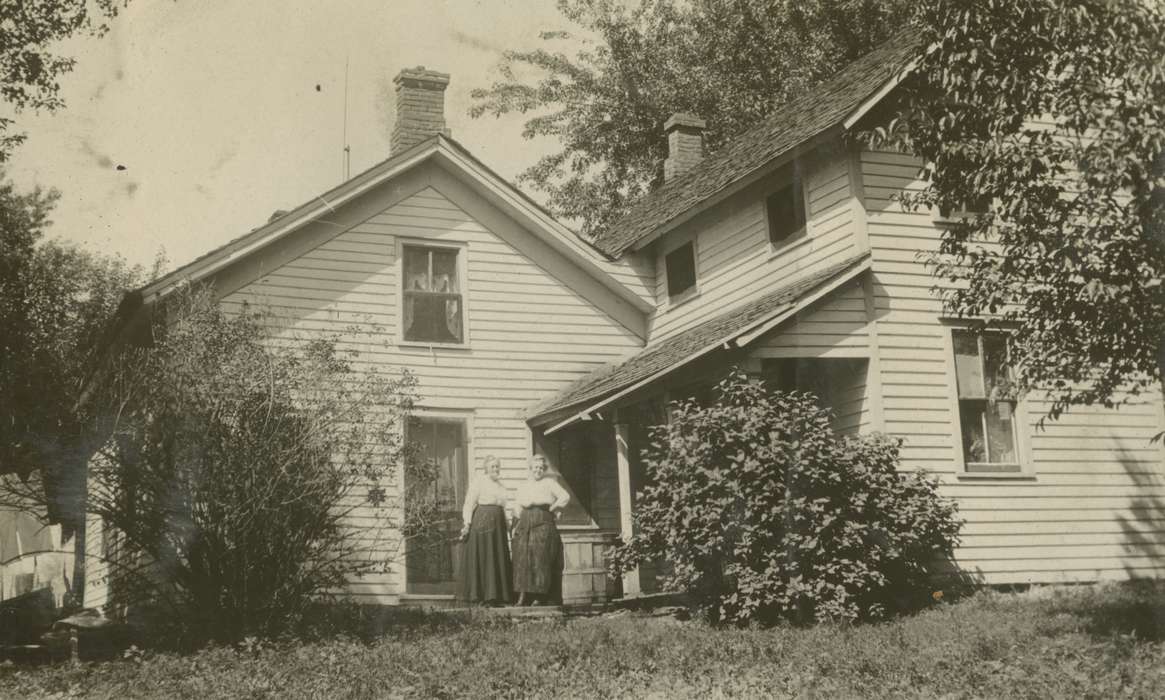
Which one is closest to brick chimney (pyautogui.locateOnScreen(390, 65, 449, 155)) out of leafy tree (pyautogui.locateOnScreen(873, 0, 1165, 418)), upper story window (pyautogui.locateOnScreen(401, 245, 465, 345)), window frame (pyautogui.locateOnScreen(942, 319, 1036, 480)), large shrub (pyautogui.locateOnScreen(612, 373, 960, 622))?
upper story window (pyautogui.locateOnScreen(401, 245, 465, 345))

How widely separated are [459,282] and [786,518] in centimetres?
744

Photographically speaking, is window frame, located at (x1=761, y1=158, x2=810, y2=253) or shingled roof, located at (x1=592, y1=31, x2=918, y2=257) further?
window frame, located at (x1=761, y1=158, x2=810, y2=253)

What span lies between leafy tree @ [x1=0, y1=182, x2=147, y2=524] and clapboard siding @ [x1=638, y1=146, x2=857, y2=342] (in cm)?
888

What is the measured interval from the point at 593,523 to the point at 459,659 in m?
7.45

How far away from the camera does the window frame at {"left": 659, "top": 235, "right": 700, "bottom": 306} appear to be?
18234 mm

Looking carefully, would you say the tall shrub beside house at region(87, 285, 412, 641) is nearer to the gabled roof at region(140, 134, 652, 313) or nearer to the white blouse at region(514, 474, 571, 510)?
the white blouse at region(514, 474, 571, 510)

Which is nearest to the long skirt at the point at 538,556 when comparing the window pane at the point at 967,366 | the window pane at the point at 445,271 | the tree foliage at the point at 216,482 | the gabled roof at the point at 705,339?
the gabled roof at the point at 705,339

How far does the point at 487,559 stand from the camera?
14000 mm

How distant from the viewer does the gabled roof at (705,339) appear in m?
13.6

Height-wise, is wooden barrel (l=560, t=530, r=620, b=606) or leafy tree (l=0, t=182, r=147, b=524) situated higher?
leafy tree (l=0, t=182, r=147, b=524)

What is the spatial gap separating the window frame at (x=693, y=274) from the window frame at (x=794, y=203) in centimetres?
194

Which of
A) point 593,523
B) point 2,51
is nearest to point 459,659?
point 593,523

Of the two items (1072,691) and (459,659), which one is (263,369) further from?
(1072,691)

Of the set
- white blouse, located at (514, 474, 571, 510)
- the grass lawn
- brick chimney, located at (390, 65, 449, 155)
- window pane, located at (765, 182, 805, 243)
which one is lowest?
the grass lawn
